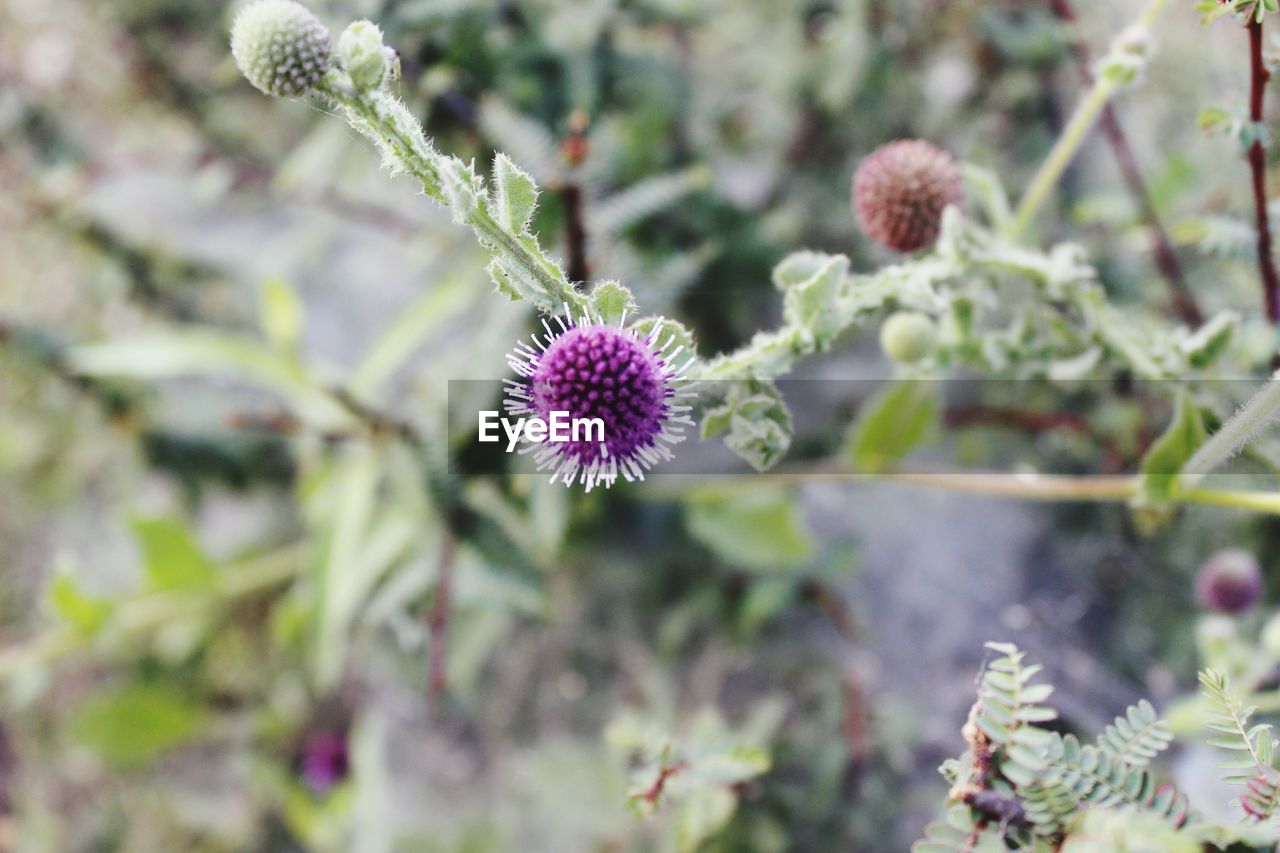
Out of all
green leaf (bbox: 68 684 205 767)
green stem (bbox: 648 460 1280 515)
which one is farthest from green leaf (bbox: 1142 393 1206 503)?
green leaf (bbox: 68 684 205 767)

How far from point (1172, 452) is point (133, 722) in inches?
61.2

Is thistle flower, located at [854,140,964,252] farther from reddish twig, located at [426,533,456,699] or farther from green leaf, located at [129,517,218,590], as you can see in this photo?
green leaf, located at [129,517,218,590]

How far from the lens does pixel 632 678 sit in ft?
4.28

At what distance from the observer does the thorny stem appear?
504mm

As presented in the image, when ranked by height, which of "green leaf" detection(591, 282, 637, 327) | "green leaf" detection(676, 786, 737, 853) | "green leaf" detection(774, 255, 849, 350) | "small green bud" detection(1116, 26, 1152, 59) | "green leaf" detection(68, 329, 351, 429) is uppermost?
"green leaf" detection(68, 329, 351, 429)

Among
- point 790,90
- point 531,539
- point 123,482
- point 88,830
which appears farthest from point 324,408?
point 88,830

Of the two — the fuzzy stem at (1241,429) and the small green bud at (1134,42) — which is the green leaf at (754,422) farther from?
the small green bud at (1134,42)

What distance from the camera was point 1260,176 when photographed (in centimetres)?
58

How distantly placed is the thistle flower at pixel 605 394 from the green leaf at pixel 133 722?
1.36 meters

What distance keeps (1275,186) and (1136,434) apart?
286 mm

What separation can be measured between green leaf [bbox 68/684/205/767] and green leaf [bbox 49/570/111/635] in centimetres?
32

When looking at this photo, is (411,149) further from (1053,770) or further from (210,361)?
(210,361)

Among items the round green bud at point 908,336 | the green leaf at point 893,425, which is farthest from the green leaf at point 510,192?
the green leaf at point 893,425

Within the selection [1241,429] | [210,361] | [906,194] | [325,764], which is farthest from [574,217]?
[325,764]
